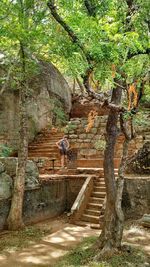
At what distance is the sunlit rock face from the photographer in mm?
13820

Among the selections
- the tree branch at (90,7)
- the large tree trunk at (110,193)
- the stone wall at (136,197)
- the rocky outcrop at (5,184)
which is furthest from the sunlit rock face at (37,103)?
the large tree trunk at (110,193)

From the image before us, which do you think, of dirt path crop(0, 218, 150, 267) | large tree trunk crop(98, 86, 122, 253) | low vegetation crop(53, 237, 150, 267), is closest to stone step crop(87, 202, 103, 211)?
dirt path crop(0, 218, 150, 267)

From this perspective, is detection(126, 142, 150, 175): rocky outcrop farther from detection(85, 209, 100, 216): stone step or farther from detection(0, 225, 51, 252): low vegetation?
detection(0, 225, 51, 252): low vegetation

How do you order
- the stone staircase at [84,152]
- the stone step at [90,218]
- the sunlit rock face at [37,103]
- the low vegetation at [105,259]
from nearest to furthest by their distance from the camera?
the low vegetation at [105,259], the stone step at [90,218], the stone staircase at [84,152], the sunlit rock face at [37,103]

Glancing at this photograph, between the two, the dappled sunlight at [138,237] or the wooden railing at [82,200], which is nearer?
the dappled sunlight at [138,237]

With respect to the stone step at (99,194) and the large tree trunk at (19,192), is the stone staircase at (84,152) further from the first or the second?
the large tree trunk at (19,192)

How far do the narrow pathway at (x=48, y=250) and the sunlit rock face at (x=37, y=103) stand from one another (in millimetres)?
6538

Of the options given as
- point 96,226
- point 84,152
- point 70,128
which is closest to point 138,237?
point 96,226

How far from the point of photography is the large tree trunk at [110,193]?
217 inches

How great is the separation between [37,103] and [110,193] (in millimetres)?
10161

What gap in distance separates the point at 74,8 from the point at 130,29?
1125mm

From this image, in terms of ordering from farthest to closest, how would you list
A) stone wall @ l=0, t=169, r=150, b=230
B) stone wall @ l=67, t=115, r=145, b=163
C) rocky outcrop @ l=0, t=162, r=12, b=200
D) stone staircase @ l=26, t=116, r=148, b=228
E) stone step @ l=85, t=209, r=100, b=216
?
stone wall @ l=67, t=115, r=145, b=163, stone staircase @ l=26, t=116, r=148, b=228, stone step @ l=85, t=209, r=100, b=216, stone wall @ l=0, t=169, r=150, b=230, rocky outcrop @ l=0, t=162, r=12, b=200

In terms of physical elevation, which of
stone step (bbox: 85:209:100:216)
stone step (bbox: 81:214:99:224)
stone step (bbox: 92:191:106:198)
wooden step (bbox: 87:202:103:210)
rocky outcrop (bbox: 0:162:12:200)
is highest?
rocky outcrop (bbox: 0:162:12:200)

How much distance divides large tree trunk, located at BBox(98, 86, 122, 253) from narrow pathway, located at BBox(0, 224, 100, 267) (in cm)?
100
